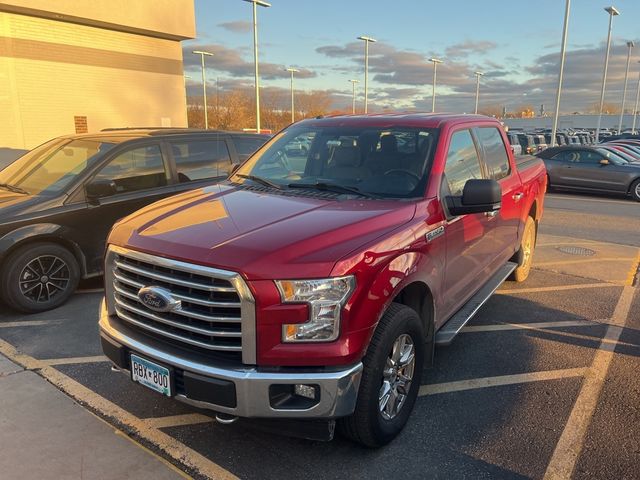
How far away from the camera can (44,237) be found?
5023 millimetres

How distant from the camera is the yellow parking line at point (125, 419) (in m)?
2.84

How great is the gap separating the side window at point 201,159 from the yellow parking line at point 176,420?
3659 millimetres

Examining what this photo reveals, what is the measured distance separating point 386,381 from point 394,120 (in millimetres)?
2138

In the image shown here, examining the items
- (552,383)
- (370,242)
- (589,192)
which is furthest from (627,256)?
(589,192)

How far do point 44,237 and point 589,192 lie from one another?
15431 millimetres

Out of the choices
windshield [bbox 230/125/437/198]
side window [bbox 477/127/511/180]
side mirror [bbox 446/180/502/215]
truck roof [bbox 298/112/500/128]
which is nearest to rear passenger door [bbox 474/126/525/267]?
side window [bbox 477/127/511/180]

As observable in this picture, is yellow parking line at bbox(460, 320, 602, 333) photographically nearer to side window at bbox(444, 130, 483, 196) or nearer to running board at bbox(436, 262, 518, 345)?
running board at bbox(436, 262, 518, 345)

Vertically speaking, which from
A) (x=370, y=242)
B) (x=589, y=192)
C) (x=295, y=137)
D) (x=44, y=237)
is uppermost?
(x=295, y=137)

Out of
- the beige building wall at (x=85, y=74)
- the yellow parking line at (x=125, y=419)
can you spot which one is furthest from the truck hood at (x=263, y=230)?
the beige building wall at (x=85, y=74)

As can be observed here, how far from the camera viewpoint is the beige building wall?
55.6ft

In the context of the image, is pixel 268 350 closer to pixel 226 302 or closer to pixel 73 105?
pixel 226 302

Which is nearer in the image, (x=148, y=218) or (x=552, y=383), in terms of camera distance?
(x=148, y=218)

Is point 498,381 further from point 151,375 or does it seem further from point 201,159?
point 201,159

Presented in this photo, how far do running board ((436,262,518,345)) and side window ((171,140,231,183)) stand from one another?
3448mm
